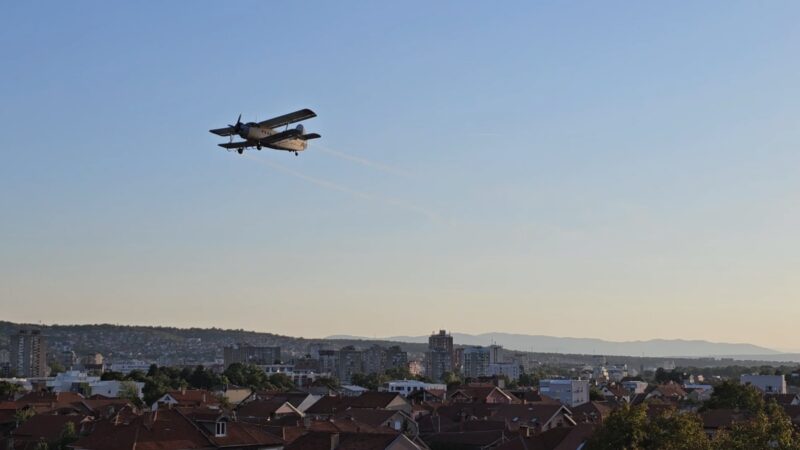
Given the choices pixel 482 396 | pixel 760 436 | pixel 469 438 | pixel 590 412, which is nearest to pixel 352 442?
pixel 469 438

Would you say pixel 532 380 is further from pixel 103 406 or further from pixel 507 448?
pixel 507 448

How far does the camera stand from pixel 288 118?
44.7 m

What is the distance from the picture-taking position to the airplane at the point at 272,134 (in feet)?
144

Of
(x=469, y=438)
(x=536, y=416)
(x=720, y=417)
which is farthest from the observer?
(x=536, y=416)

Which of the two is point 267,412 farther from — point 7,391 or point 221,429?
point 7,391

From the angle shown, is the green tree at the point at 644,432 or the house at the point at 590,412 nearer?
the green tree at the point at 644,432

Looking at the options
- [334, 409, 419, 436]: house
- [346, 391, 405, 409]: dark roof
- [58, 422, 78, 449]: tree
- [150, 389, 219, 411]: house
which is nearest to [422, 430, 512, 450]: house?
[334, 409, 419, 436]: house

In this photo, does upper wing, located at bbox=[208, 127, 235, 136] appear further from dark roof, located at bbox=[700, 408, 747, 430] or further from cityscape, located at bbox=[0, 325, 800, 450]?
dark roof, located at bbox=[700, 408, 747, 430]

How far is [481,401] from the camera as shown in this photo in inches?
3688

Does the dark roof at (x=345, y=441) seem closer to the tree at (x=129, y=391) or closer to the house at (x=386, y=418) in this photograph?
the house at (x=386, y=418)

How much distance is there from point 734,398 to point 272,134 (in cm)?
5274

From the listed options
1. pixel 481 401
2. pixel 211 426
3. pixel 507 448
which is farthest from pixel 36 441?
pixel 481 401

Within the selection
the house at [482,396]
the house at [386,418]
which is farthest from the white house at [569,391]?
the house at [386,418]

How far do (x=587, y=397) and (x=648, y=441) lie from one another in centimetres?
8661
